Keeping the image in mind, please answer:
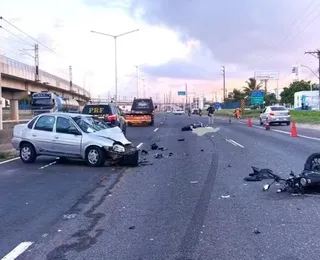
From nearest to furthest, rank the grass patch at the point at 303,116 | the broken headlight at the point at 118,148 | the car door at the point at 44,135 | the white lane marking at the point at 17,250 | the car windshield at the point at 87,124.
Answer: the white lane marking at the point at 17,250 → the broken headlight at the point at 118,148 → the car windshield at the point at 87,124 → the car door at the point at 44,135 → the grass patch at the point at 303,116

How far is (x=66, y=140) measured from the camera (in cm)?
1477

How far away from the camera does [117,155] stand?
14.2 m

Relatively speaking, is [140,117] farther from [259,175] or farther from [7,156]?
[259,175]

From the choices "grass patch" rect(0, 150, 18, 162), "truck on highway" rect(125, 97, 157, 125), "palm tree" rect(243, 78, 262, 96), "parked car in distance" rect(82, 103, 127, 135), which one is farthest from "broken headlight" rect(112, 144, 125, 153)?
"palm tree" rect(243, 78, 262, 96)

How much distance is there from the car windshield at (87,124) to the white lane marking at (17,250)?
335 inches

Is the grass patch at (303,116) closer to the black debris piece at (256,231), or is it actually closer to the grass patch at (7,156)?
the grass patch at (7,156)

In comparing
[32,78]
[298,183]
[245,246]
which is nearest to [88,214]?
[245,246]

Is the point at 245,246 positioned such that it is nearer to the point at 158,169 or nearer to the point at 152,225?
the point at 152,225

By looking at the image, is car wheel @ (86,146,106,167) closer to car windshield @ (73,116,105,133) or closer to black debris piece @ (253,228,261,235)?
car windshield @ (73,116,105,133)

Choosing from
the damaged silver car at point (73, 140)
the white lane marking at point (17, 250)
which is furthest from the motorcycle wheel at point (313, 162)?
the damaged silver car at point (73, 140)

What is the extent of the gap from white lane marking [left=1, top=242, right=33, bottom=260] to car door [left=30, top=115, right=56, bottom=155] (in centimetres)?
889

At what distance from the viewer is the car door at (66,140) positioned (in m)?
14.6

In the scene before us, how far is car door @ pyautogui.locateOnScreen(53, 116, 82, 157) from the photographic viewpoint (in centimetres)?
1459

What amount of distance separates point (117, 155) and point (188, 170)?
222 cm
